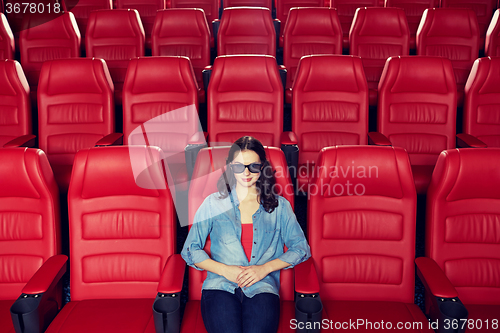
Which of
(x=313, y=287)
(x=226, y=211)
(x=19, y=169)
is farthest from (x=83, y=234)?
(x=313, y=287)

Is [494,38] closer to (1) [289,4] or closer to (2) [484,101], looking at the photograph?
(2) [484,101]

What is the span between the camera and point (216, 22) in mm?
3467

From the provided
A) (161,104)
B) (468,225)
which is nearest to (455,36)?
(468,225)

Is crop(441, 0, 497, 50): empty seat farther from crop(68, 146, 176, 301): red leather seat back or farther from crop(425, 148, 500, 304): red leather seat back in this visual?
crop(68, 146, 176, 301): red leather seat back

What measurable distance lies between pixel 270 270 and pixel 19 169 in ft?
2.99

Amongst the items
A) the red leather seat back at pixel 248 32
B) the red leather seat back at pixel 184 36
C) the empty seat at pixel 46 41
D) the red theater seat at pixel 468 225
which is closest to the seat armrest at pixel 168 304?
the red theater seat at pixel 468 225

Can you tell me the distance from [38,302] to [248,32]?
244 cm

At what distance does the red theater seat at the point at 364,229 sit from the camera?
1343mm

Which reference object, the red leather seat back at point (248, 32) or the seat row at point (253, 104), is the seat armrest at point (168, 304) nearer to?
the seat row at point (253, 104)

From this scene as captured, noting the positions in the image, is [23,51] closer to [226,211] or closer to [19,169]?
[19,169]

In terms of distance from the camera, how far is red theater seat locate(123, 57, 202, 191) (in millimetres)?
2211

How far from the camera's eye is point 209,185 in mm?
1365

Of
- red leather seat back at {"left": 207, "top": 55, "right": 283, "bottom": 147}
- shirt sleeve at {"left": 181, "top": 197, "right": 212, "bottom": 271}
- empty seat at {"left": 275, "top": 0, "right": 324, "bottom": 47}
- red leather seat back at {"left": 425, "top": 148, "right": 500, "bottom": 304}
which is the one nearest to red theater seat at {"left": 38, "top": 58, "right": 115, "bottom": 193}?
red leather seat back at {"left": 207, "top": 55, "right": 283, "bottom": 147}

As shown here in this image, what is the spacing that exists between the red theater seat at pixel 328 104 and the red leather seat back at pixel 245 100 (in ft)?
0.42
